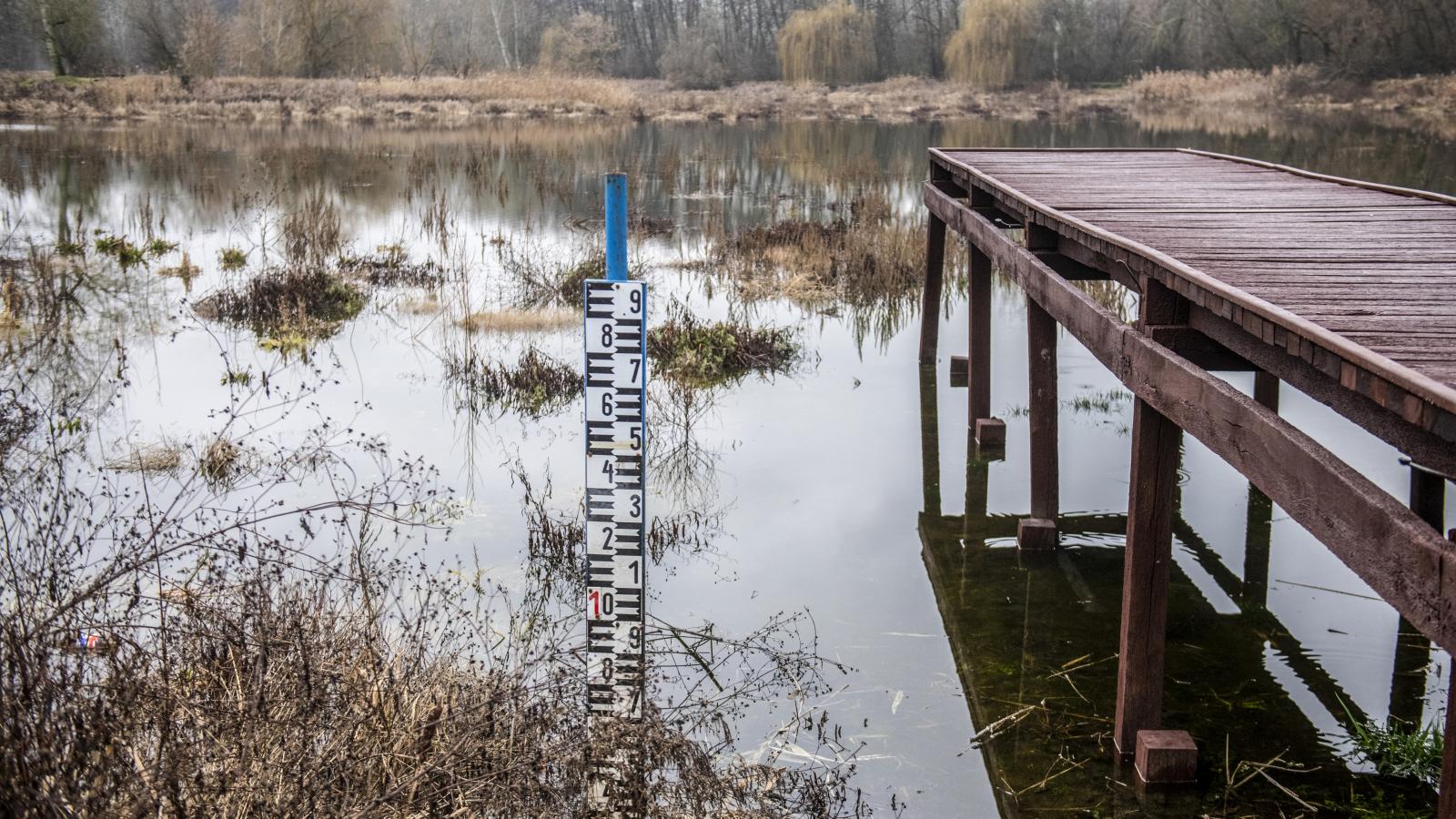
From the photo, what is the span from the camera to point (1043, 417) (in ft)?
21.9

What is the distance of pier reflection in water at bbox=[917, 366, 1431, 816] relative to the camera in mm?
4281

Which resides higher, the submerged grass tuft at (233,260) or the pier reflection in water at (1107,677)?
the submerged grass tuft at (233,260)

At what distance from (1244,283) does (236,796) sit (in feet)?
10.3

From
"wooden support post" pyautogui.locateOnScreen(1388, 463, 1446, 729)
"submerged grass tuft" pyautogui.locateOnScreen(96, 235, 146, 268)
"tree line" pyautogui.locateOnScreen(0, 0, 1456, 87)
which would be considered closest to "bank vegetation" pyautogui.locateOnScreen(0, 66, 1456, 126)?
"tree line" pyautogui.locateOnScreen(0, 0, 1456, 87)

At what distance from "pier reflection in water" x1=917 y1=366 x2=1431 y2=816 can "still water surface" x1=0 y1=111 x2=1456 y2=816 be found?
16 mm

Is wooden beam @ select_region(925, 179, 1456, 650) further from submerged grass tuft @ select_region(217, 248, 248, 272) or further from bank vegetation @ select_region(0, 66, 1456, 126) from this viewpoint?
bank vegetation @ select_region(0, 66, 1456, 126)

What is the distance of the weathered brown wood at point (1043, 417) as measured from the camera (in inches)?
259

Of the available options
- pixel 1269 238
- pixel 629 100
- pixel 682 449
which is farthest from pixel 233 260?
pixel 629 100

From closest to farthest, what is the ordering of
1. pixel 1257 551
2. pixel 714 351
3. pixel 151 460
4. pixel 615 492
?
pixel 615 492 → pixel 1257 551 → pixel 151 460 → pixel 714 351

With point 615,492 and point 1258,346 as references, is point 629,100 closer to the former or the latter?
point 615,492

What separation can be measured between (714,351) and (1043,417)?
428 centimetres

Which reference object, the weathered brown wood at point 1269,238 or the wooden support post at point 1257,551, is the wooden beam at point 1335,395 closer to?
the weathered brown wood at point 1269,238

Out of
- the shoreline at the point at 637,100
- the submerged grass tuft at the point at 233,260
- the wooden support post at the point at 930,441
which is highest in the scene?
the shoreline at the point at 637,100

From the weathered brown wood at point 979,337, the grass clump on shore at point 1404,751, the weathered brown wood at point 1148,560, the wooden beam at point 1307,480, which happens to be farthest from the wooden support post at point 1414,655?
the weathered brown wood at point 979,337
